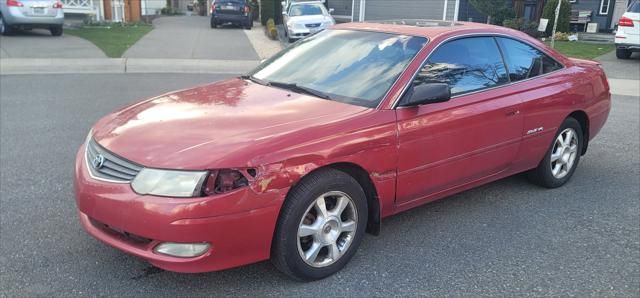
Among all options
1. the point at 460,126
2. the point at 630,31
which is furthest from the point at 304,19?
the point at 460,126

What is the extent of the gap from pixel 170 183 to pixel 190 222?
0.23m

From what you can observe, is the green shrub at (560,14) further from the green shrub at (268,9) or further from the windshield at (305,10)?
the green shrub at (268,9)

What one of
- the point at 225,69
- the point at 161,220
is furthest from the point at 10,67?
the point at 161,220

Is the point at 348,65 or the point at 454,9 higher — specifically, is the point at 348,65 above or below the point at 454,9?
above

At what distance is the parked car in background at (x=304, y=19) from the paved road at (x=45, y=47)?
685 cm

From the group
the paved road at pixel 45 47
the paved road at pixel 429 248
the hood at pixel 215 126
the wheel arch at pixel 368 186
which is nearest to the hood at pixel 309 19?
the paved road at pixel 45 47

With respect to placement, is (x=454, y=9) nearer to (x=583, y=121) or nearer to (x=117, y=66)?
(x=117, y=66)

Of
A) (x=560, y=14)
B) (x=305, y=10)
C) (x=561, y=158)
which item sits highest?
(x=560, y=14)

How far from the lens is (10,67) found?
1172cm

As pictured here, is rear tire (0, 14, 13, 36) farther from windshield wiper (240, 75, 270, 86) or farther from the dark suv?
windshield wiper (240, 75, 270, 86)

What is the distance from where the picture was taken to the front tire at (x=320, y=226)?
3074mm

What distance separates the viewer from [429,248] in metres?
3.77

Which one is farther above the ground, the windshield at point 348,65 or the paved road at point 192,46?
the windshield at point 348,65

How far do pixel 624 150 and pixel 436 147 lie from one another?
3.78 meters
